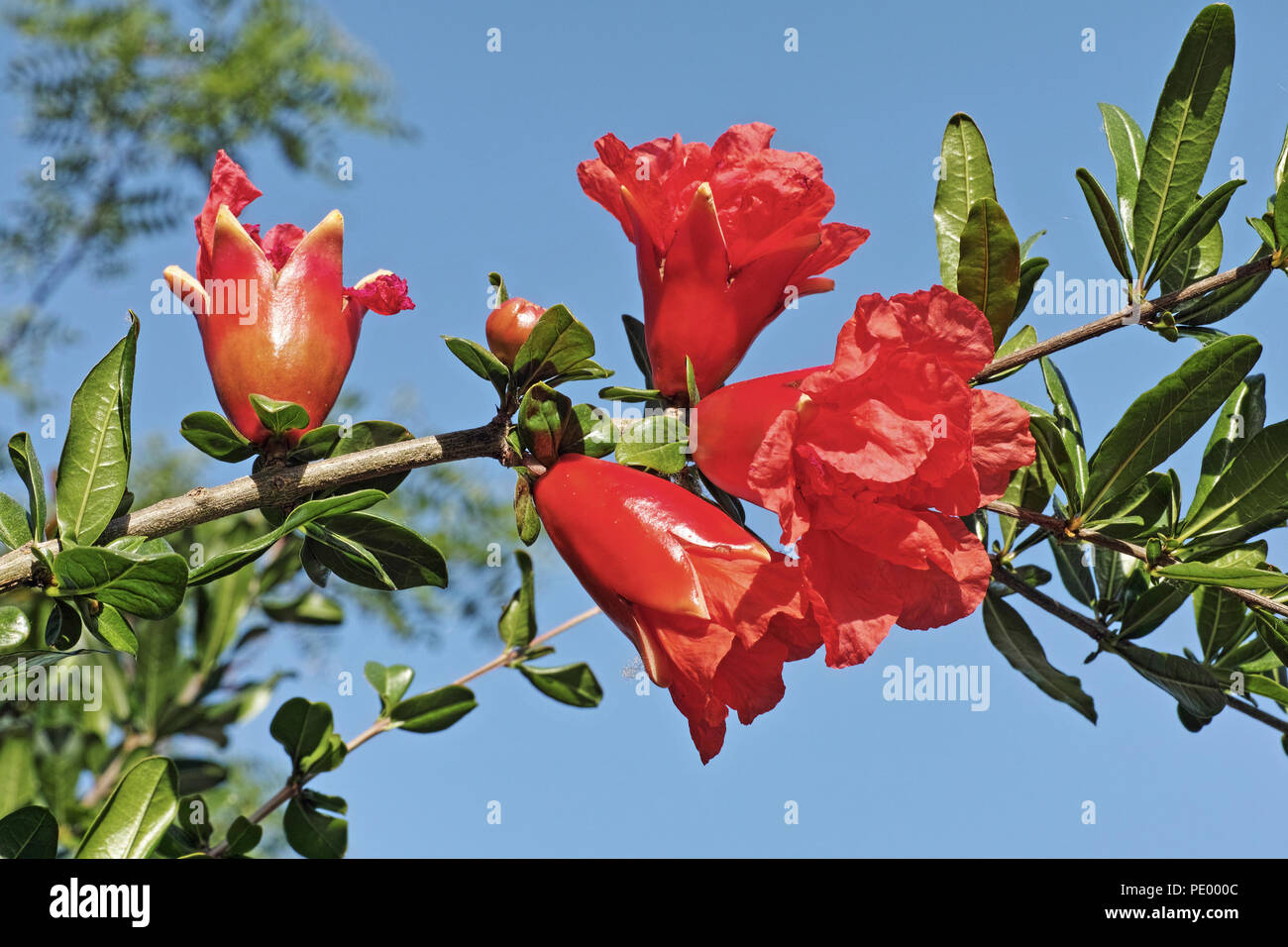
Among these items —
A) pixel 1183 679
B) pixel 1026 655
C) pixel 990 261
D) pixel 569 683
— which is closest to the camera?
pixel 990 261

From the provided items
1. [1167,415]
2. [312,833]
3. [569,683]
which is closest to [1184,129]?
[1167,415]

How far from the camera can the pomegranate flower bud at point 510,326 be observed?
1.13 m

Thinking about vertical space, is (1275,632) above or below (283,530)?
below

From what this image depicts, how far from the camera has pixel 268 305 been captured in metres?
1.18

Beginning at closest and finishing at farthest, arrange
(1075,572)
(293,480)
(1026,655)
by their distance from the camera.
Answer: (293,480) → (1026,655) → (1075,572)

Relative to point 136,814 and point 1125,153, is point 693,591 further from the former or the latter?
point 1125,153

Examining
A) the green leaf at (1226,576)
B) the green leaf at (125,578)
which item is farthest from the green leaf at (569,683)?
the green leaf at (1226,576)

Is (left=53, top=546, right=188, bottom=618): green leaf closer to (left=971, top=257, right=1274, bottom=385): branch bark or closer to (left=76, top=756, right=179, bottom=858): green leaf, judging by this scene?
(left=76, top=756, right=179, bottom=858): green leaf

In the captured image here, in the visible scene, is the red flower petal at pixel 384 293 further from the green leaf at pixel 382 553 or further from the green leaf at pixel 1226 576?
the green leaf at pixel 1226 576

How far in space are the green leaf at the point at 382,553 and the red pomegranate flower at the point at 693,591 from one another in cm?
17

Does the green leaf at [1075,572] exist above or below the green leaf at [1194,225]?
below

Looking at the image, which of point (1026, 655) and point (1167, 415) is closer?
point (1167, 415)

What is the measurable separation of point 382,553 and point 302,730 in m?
0.54
